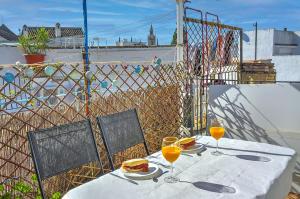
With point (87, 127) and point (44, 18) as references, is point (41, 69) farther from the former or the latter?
point (44, 18)

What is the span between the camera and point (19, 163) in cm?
268

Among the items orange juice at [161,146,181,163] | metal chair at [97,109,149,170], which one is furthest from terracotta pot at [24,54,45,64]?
orange juice at [161,146,181,163]

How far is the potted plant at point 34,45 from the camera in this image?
884 centimetres

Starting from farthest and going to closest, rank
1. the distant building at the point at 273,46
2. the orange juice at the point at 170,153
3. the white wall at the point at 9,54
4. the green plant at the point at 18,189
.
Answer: the distant building at the point at 273,46 < the white wall at the point at 9,54 < the green plant at the point at 18,189 < the orange juice at the point at 170,153

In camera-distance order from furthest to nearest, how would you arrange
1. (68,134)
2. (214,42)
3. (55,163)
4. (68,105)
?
(214,42)
(68,105)
(68,134)
(55,163)

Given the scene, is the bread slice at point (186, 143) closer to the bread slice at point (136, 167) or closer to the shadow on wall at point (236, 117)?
the bread slice at point (136, 167)

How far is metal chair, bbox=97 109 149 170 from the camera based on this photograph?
208cm

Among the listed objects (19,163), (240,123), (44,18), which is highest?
(44,18)

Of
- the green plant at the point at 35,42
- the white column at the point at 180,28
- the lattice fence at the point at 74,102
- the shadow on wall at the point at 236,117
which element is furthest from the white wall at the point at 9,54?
the shadow on wall at the point at 236,117

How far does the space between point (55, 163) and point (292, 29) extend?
18.0 meters

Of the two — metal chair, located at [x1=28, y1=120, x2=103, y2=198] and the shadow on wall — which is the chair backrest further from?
the shadow on wall

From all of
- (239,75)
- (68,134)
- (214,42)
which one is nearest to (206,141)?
(68,134)

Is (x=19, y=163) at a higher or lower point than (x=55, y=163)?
lower

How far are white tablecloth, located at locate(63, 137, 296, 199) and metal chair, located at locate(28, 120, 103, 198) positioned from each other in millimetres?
356
